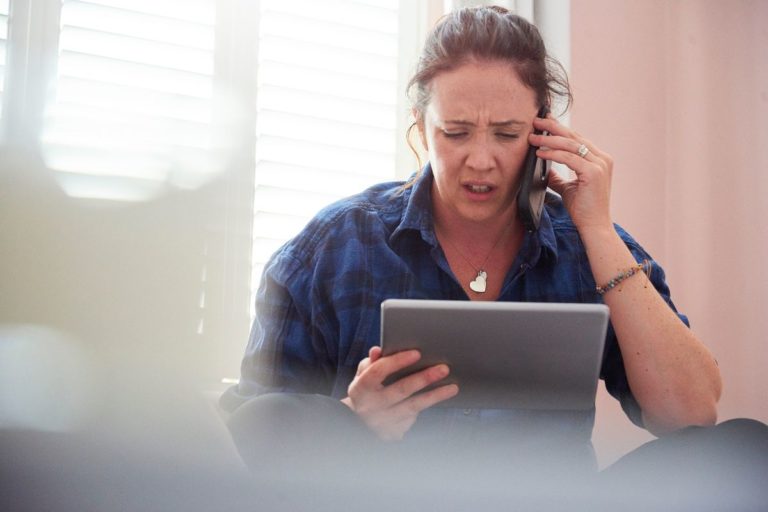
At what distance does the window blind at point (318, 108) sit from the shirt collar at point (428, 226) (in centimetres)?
65

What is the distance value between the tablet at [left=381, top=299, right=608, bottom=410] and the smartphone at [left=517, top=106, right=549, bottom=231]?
0.37m

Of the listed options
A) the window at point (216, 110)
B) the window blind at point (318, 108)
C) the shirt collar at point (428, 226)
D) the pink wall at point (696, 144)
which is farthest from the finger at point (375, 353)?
the pink wall at point (696, 144)

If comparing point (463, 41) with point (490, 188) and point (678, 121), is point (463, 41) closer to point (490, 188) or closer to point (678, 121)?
point (490, 188)

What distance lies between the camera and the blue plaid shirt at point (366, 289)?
130 cm

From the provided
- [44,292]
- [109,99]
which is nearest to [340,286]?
[109,99]

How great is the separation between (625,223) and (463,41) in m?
1.13

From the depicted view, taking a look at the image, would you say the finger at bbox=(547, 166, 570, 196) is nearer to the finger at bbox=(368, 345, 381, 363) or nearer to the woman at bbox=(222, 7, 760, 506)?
the woman at bbox=(222, 7, 760, 506)

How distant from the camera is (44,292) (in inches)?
14.3

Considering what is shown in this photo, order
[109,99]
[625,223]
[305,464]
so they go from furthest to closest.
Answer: [625,223] < [305,464] < [109,99]

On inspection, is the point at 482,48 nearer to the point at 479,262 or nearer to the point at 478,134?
the point at 478,134

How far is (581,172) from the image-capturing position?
1.40 m

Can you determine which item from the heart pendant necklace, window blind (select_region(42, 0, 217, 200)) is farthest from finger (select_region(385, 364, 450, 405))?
window blind (select_region(42, 0, 217, 200))

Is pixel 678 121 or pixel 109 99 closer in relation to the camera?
pixel 109 99

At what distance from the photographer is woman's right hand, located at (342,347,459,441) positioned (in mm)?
1024
